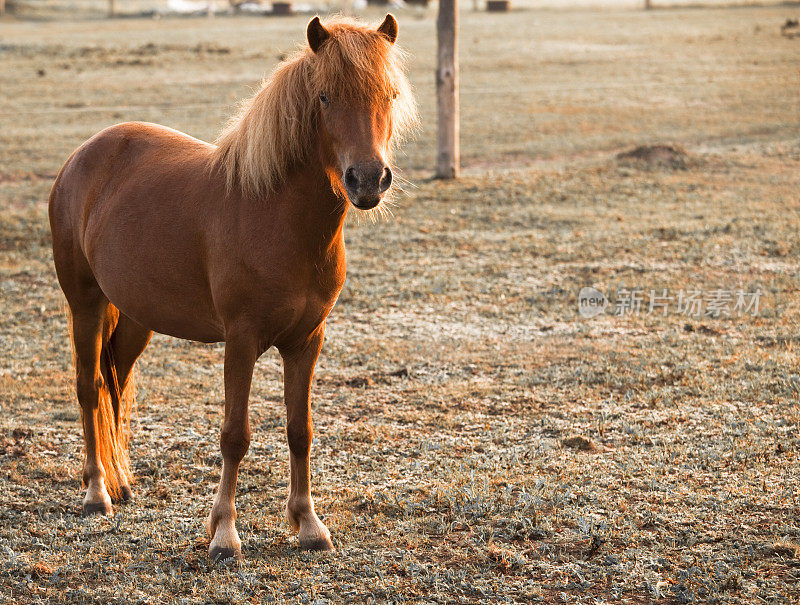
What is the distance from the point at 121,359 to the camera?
4.78 metres

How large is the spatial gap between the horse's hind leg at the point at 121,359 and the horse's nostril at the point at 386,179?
1.98m

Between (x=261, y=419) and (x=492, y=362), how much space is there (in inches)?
73.5

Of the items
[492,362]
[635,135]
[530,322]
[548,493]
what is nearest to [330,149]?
[548,493]

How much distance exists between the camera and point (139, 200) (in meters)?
4.22

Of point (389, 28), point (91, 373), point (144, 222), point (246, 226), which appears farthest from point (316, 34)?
point (91, 373)

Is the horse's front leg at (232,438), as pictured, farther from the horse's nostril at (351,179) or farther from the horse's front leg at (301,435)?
the horse's nostril at (351,179)

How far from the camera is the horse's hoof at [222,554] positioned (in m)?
3.99

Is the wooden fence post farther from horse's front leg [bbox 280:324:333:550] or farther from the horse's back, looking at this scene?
horse's front leg [bbox 280:324:333:550]

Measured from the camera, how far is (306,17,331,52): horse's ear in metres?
3.44

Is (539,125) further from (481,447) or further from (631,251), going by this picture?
(481,447)

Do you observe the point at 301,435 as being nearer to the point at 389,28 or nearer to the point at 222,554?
the point at 222,554

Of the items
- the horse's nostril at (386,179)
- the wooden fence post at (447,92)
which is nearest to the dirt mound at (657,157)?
the wooden fence post at (447,92)

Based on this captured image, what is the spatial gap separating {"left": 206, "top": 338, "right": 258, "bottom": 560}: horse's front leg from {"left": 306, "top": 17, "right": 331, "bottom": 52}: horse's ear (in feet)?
4.02

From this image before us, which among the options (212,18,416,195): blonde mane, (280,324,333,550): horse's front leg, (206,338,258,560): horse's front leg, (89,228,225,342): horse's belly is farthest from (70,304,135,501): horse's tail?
(212,18,416,195): blonde mane
